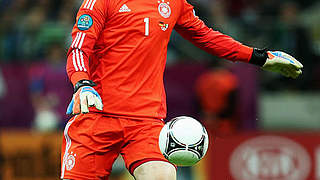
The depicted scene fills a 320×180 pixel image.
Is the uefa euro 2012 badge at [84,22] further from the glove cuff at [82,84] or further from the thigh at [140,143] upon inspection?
the thigh at [140,143]

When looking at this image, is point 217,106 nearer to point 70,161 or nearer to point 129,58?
point 129,58

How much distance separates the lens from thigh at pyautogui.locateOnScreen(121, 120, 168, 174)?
15.8ft

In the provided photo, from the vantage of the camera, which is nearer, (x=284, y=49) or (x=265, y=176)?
(x=265, y=176)

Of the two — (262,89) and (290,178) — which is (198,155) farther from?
(262,89)

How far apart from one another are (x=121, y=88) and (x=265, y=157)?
468 cm

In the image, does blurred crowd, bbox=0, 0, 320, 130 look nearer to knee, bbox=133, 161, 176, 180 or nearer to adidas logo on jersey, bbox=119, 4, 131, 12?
adidas logo on jersey, bbox=119, 4, 131, 12

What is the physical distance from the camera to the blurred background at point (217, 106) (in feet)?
30.2

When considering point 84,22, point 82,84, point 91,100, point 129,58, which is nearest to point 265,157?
point 129,58

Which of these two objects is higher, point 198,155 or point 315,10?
point 315,10

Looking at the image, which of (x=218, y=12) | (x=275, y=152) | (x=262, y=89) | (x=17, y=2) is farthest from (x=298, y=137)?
(x=17, y=2)

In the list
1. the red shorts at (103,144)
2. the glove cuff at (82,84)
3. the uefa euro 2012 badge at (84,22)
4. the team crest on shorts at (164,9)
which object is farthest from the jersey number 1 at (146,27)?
the glove cuff at (82,84)

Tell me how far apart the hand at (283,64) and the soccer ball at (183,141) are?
48.1 inches

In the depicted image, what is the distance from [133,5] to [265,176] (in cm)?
483

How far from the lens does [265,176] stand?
29.9 feet
